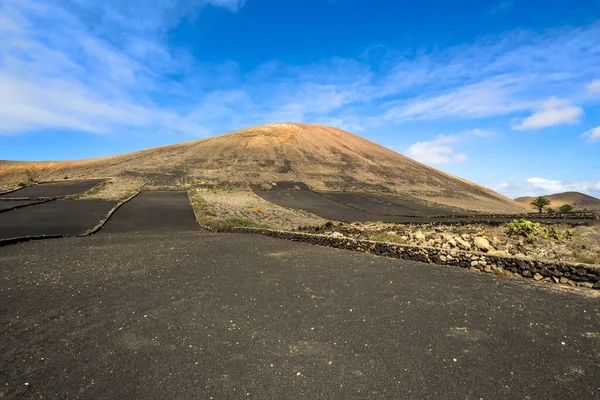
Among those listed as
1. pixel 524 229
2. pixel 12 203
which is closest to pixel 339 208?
pixel 524 229

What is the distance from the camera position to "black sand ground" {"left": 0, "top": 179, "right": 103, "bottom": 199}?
43.0 m

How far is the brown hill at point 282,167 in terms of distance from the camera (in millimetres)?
69812

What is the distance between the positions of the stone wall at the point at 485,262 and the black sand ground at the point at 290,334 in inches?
34.0

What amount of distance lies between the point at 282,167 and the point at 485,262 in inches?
2742

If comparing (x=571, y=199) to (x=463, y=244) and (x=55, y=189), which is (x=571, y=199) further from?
(x=55, y=189)

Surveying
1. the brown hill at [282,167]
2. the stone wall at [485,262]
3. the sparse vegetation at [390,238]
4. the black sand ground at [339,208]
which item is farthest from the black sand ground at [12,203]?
the sparse vegetation at [390,238]

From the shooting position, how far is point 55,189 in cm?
4897

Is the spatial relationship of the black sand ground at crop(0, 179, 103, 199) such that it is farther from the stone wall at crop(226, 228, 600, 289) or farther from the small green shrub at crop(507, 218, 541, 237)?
the small green shrub at crop(507, 218, 541, 237)

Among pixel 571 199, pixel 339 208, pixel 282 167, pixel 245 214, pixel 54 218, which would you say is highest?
pixel 282 167

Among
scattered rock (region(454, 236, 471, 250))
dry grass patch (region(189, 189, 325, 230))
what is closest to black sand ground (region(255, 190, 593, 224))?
dry grass patch (region(189, 189, 325, 230))

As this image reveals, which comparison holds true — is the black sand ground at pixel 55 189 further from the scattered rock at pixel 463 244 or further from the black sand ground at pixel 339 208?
the scattered rock at pixel 463 244

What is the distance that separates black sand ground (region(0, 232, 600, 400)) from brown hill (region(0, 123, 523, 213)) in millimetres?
52317

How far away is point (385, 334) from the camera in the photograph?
8.25m

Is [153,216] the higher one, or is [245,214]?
[245,214]
